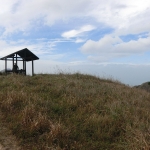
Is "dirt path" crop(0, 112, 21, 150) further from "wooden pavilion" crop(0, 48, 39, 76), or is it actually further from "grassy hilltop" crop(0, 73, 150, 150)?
"wooden pavilion" crop(0, 48, 39, 76)

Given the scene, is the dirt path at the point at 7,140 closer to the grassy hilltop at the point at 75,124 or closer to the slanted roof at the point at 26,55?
the grassy hilltop at the point at 75,124

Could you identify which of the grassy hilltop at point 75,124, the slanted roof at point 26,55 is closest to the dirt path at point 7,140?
the grassy hilltop at point 75,124

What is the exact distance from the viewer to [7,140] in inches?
163

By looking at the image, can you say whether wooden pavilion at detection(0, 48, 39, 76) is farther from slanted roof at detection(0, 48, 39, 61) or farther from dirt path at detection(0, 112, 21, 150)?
dirt path at detection(0, 112, 21, 150)

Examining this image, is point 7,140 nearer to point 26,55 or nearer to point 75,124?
point 75,124

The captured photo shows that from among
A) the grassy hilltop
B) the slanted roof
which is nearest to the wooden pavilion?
the slanted roof

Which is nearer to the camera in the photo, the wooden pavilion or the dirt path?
the dirt path

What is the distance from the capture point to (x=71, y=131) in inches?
177

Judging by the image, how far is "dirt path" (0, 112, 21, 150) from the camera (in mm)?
3884

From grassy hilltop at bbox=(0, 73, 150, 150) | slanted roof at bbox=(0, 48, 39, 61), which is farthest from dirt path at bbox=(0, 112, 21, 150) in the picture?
slanted roof at bbox=(0, 48, 39, 61)

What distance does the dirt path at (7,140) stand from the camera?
153 inches

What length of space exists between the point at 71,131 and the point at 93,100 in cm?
243

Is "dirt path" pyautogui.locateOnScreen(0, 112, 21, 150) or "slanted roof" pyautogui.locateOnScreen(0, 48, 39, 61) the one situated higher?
"slanted roof" pyautogui.locateOnScreen(0, 48, 39, 61)

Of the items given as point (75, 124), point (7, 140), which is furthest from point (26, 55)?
point (7, 140)
